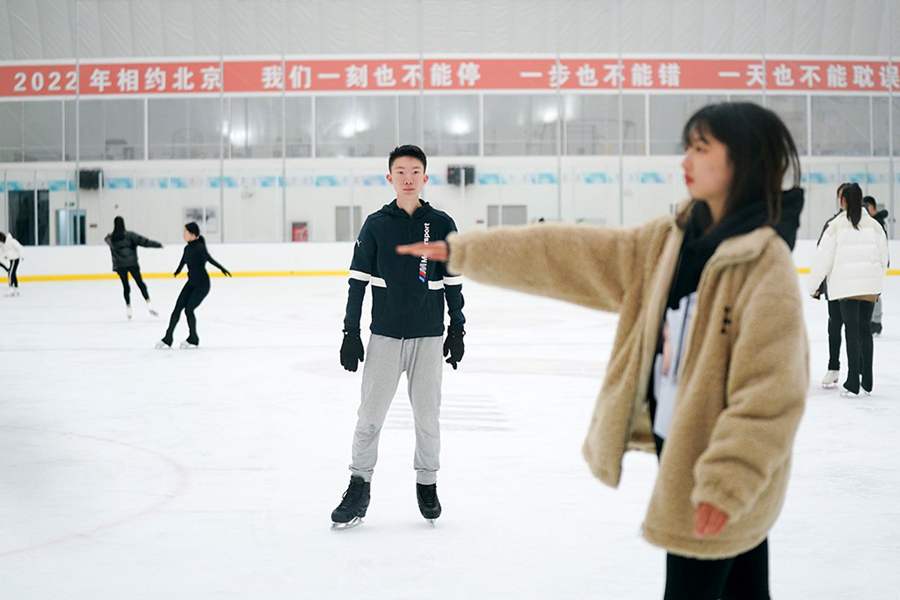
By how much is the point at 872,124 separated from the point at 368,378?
27.2m

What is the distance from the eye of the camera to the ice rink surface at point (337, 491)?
3633 millimetres

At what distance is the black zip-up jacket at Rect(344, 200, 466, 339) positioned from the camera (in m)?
4.23

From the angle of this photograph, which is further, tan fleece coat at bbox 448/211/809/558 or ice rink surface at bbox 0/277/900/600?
ice rink surface at bbox 0/277/900/600

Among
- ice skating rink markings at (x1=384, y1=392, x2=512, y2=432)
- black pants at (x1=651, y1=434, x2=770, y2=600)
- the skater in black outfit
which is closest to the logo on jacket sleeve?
black pants at (x1=651, y1=434, x2=770, y2=600)

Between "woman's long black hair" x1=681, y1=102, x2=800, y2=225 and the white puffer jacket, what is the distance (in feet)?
19.0

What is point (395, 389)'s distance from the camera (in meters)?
4.28

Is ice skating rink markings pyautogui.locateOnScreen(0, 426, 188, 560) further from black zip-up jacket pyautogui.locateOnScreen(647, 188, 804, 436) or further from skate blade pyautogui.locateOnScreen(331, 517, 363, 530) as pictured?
black zip-up jacket pyautogui.locateOnScreen(647, 188, 804, 436)

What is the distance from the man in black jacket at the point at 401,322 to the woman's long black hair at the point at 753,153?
2.17 m

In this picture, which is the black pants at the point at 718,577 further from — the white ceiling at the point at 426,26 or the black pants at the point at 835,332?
the white ceiling at the point at 426,26

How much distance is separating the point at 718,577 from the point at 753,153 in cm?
82

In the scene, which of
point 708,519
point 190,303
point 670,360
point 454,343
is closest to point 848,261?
point 454,343

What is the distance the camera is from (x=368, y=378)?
4305 millimetres

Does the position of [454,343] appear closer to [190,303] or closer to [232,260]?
[190,303]

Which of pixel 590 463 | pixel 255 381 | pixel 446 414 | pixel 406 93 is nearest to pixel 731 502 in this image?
pixel 590 463
